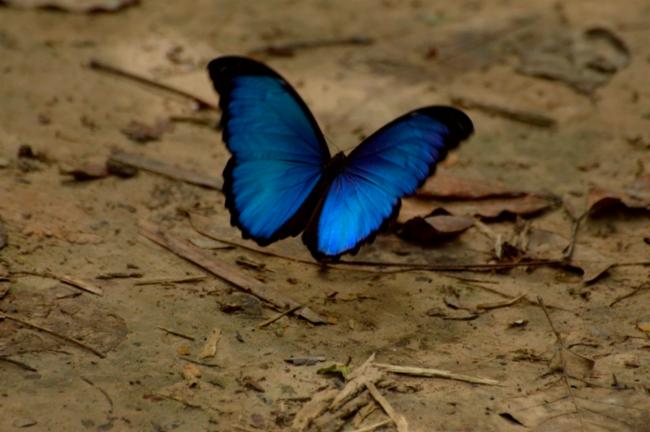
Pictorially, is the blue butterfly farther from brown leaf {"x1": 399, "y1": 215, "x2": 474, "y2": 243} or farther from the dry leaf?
the dry leaf

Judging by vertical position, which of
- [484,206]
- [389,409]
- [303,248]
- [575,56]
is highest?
[575,56]

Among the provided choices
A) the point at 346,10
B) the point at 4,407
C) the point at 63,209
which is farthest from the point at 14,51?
the point at 4,407

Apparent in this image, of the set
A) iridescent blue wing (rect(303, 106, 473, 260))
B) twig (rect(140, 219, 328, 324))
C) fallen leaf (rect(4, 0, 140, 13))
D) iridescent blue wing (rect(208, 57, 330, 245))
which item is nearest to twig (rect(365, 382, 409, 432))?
twig (rect(140, 219, 328, 324))

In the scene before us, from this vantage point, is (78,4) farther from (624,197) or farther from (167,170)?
(624,197)

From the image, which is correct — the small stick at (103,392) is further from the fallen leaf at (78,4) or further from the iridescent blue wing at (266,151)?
the fallen leaf at (78,4)

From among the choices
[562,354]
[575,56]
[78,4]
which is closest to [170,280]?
[562,354]

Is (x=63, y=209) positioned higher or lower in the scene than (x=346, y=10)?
lower

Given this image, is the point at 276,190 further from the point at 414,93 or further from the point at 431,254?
the point at 414,93
